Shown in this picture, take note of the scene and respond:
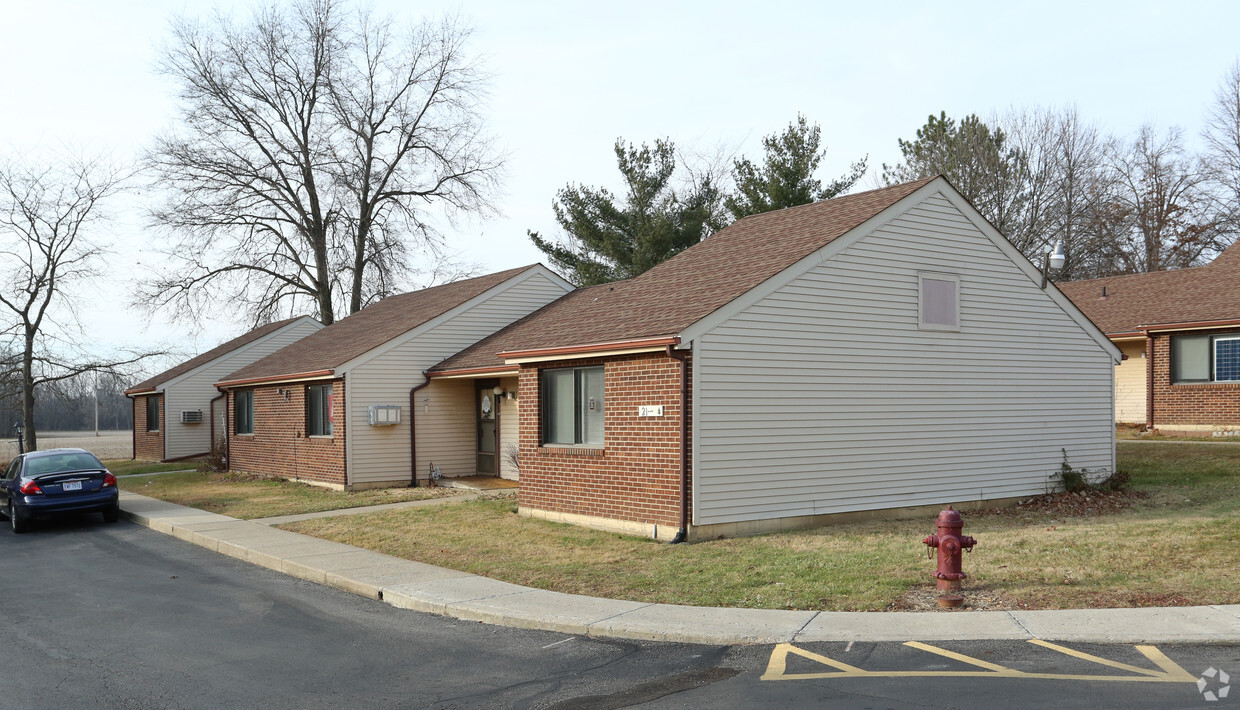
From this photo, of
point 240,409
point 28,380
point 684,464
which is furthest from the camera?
point 28,380

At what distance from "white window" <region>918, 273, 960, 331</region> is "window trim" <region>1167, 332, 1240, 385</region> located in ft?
37.9

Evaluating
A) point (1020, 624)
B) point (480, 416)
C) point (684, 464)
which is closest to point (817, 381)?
point (684, 464)

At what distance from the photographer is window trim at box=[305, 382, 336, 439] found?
21650 mm

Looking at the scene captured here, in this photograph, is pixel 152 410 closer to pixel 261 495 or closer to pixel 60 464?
pixel 261 495

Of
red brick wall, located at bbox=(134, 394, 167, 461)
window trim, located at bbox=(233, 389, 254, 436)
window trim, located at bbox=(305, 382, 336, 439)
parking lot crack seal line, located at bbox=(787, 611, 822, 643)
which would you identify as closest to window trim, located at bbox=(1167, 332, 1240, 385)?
parking lot crack seal line, located at bbox=(787, 611, 822, 643)

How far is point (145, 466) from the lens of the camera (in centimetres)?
3375

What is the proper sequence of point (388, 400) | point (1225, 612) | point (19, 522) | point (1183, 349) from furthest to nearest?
point (1183, 349) → point (388, 400) → point (19, 522) → point (1225, 612)

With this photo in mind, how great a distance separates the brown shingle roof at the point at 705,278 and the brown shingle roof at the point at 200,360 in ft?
76.3

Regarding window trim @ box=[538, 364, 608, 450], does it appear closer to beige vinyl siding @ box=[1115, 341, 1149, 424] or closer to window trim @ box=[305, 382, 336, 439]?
window trim @ box=[305, 382, 336, 439]

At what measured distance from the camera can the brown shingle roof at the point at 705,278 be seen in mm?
13836

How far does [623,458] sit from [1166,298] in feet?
64.4

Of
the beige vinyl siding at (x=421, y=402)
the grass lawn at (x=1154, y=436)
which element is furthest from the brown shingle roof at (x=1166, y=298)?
the beige vinyl siding at (x=421, y=402)

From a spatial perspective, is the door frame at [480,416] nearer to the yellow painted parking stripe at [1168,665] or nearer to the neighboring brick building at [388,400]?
the neighboring brick building at [388,400]

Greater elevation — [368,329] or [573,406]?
[368,329]
